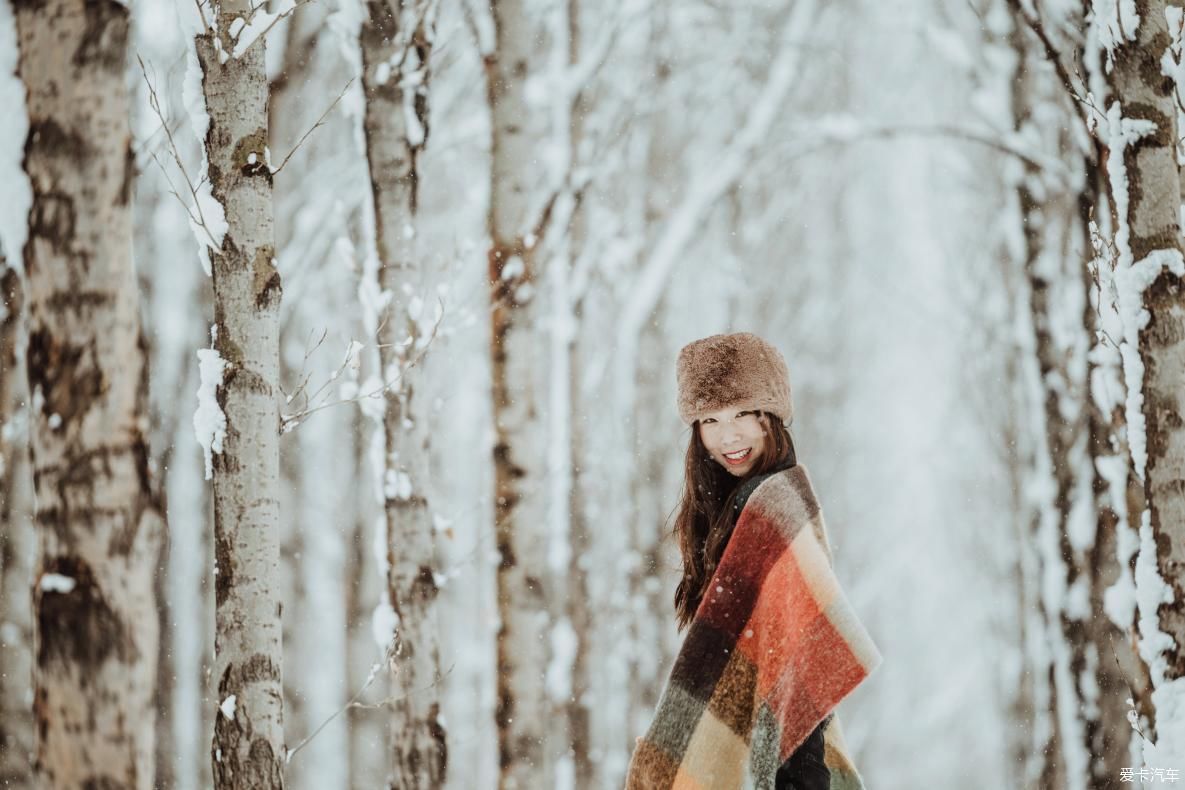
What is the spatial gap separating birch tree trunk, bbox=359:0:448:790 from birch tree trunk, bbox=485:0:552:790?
51 cm

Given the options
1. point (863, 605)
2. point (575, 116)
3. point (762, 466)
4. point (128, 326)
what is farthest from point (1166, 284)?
point (863, 605)

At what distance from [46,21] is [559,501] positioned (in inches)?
218

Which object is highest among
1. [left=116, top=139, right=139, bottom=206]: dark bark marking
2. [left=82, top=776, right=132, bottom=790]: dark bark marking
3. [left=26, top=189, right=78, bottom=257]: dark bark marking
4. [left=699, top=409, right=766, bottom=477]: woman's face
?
[left=116, top=139, right=139, bottom=206]: dark bark marking

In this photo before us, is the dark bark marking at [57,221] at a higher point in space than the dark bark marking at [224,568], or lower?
higher

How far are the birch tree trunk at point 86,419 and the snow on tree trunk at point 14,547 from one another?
5.31 metres

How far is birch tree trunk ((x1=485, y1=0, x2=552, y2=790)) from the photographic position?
16.9 feet

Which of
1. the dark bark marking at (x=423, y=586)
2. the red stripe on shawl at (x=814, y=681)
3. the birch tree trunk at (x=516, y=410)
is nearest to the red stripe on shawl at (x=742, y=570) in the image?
the red stripe on shawl at (x=814, y=681)

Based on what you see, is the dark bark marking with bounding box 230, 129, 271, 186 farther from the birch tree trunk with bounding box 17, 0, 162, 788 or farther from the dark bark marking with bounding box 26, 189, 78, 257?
the dark bark marking with bounding box 26, 189, 78, 257

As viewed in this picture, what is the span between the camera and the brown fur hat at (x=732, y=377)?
278 cm

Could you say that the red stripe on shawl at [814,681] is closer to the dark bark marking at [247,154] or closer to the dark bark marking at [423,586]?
the dark bark marking at [247,154]

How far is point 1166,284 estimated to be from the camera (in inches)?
134

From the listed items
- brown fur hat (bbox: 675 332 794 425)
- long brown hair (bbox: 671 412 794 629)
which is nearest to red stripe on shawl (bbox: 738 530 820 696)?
long brown hair (bbox: 671 412 794 629)

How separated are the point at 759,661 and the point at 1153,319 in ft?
6.04

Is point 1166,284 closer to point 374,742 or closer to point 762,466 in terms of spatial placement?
point 762,466
